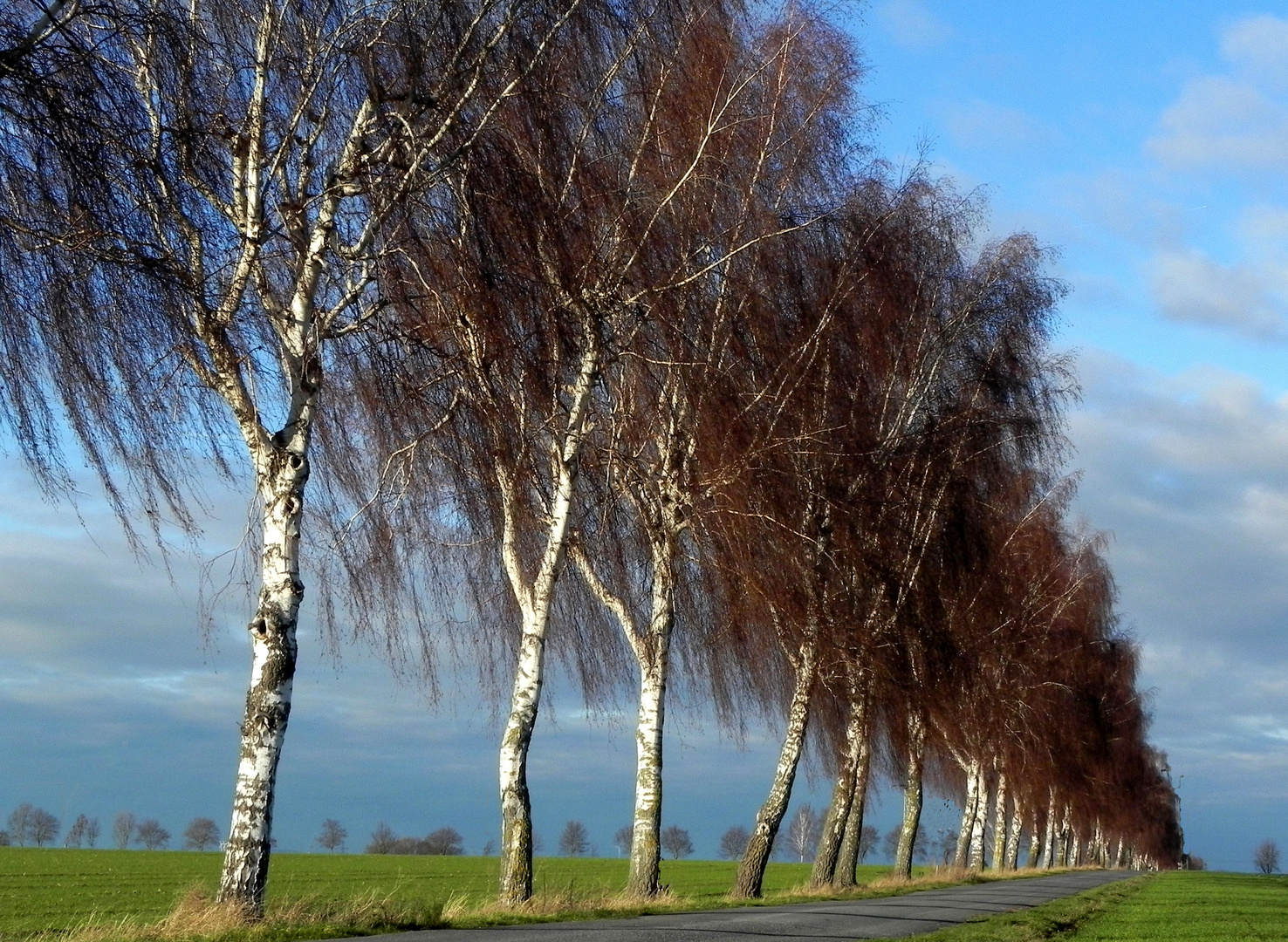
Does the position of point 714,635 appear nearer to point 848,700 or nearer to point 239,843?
point 848,700

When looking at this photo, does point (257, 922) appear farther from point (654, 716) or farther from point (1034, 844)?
point (1034, 844)

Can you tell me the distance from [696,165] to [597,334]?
261 centimetres

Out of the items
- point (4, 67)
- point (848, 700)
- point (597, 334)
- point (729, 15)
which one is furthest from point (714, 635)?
point (4, 67)

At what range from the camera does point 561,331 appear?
13.0 meters

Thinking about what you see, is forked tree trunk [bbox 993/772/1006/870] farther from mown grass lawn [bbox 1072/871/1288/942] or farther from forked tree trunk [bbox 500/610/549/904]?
forked tree trunk [bbox 500/610/549/904]

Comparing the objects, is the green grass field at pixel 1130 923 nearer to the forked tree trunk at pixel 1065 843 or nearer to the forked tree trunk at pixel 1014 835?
the forked tree trunk at pixel 1014 835

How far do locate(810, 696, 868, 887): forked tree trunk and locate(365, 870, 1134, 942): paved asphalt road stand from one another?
15.1 feet

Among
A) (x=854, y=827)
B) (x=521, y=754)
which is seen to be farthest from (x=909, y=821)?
(x=521, y=754)

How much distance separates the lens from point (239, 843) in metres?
10.6

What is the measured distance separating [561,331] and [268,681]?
4.41m

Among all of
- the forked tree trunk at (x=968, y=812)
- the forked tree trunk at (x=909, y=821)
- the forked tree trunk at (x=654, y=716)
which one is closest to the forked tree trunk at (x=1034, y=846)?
the forked tree trunk at (x=968, y=812)

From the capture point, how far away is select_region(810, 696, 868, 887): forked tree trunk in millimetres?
26469

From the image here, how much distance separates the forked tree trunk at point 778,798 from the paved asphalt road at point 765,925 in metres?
1.52

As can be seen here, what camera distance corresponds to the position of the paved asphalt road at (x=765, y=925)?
412 inches
